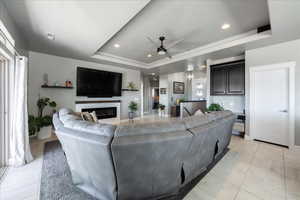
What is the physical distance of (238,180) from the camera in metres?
1.87

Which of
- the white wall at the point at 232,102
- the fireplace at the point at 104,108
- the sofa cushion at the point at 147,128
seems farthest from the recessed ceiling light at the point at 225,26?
the fireplace at the point at 104,108

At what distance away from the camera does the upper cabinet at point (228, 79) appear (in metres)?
4.09

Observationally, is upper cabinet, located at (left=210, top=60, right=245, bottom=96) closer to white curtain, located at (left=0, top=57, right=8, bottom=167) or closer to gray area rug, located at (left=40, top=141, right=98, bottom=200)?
gray area rug, located at (left=40, top=141, right=98, bottom=200)

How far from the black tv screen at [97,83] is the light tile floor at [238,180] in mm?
2781

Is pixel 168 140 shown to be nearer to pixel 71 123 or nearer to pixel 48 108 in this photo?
pixel 71 123

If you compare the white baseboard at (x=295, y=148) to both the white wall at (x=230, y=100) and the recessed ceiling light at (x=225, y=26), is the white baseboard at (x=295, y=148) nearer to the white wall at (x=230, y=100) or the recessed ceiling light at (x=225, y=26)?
the white wall at (x=230, y=100)

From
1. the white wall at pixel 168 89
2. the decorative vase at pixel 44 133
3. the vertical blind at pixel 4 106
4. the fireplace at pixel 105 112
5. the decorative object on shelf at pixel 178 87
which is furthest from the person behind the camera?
the decorative object on shelf at pixel 178 87

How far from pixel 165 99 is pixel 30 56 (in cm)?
646

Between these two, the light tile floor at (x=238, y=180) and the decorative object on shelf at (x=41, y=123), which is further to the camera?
the decorative object on shelf at (x=41, y=123)

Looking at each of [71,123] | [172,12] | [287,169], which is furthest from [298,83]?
[71,123]

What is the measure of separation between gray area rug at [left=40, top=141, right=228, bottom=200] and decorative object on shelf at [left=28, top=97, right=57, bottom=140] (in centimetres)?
127

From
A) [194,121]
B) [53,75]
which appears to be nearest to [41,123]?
[53,75]

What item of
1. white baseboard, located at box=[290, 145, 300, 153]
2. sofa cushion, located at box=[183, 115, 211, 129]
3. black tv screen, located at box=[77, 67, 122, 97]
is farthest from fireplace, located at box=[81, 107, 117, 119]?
white baseboard, located at box=[290, 145, 300, 153]

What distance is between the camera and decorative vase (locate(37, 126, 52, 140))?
3.72 m
